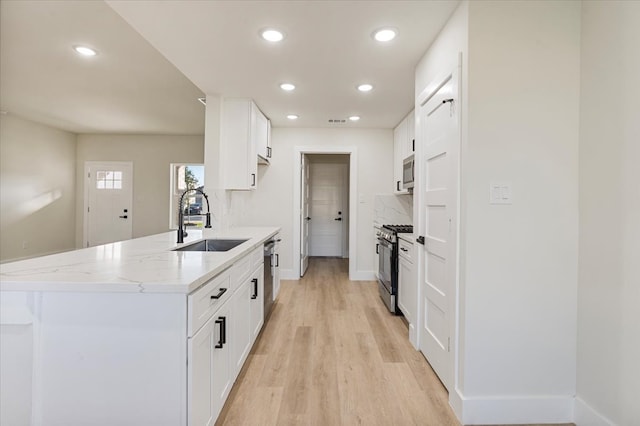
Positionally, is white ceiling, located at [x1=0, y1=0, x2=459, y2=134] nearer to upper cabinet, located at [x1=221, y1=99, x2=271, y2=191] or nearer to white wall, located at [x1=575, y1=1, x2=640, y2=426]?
upper cabinet, located at [x1=221, y1=99, x2=271, y2=191]

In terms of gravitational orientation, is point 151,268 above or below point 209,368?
above

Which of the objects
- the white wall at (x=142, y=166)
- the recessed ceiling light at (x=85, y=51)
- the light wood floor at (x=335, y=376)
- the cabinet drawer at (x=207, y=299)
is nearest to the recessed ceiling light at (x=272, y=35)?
the cabinet drawer at (x=207, y=299)

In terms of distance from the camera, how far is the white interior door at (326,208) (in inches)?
285

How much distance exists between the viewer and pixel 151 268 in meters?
1.51

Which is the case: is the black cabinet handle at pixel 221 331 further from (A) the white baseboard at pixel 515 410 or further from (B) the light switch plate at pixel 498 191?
(B) the light switch plate at pixel 498 191

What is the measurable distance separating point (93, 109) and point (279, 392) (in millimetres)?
5219

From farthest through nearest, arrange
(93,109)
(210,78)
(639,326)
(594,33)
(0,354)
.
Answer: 1. (93,109)
2. (210,78)
3. (594,33)
4. (639,326)
5. (0,354)

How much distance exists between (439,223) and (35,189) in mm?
7159

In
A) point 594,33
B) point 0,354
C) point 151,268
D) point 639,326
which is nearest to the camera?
point 0,354

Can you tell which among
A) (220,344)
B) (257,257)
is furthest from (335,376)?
(257,257)

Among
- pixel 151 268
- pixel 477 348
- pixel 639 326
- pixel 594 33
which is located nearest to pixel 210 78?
pixel 151 268

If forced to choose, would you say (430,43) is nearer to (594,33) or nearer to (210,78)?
(594,33)

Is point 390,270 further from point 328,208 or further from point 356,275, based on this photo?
point 328,208

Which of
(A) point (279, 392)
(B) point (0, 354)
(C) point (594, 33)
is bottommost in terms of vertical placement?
(A) point (279, 392)
